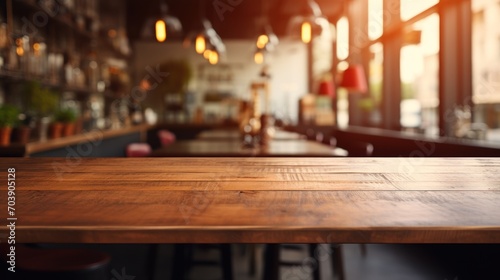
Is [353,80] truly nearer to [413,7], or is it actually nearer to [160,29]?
[413,7]

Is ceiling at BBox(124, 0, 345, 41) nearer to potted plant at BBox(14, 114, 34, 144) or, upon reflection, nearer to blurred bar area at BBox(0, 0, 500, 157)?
blurred bar area at BBox(0, 0, 500, 157)

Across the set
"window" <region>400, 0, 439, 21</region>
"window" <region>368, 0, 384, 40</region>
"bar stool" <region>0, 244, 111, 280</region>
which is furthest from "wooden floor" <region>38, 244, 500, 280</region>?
"window" <region>368, 0, 384, 40</region>

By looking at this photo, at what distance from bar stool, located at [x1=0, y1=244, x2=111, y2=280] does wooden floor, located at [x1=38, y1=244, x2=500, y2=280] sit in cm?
115

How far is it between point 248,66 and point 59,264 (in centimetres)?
1127

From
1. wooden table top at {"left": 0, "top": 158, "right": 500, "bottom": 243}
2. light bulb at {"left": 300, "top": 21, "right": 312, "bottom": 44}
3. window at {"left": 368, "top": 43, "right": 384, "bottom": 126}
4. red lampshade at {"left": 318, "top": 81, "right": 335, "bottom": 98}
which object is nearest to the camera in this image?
wooden table top at {"left": 0, "top": 158, "right": 500, "bottom": 243}

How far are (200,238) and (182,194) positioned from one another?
0.96ft

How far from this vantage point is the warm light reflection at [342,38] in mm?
9392

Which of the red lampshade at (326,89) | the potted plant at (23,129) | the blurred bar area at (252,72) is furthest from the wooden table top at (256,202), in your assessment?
the red lampshade at (326,89)

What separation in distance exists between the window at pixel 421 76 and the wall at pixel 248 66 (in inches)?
253

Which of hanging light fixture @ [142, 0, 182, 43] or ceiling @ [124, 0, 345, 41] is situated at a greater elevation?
ceiling @ [124, 0, 345, 41]

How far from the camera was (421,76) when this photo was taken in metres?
5.39

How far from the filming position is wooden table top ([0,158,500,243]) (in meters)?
0.91

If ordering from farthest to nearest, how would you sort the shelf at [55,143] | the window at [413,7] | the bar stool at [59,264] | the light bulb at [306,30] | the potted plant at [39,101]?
the window at [413,7]
the light bulb at [306,30]
the potted plant at [39,101]
the shelf at [55,143]
the bar stool at [59,264]

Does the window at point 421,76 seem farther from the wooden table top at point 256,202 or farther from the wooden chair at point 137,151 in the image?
the wooden table top at point 256,202
